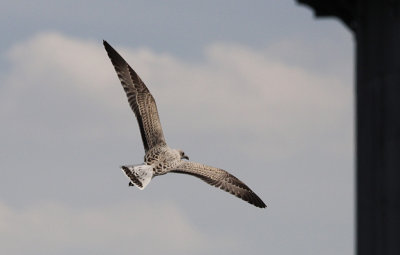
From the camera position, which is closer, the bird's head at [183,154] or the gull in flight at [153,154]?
the gull in flight at [153,154]

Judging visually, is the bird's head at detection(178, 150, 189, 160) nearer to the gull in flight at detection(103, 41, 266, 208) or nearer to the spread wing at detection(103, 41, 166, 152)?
the gull in flight at detection(103, 41, 266, 208)

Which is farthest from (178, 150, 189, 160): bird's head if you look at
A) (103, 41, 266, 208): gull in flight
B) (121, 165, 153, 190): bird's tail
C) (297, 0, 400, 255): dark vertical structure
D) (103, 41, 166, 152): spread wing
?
(297, 0, 400, 255): dark vertical structure

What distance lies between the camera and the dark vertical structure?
639 inches

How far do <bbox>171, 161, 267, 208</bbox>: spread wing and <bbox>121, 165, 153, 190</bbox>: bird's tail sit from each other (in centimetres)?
220

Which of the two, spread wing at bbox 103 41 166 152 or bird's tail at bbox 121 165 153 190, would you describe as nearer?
bird's tail at bbox 121 165 153 190
